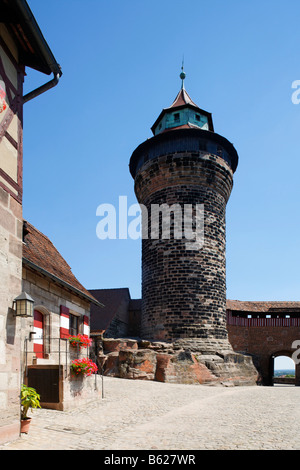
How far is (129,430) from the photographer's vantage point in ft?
23.7

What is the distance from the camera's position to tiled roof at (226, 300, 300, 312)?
28.0m

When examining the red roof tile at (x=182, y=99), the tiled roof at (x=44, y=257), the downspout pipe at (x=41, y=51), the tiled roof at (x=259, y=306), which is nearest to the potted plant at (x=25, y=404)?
the tiled roof at (x=44, y=257)

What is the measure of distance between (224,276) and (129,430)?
49.4ft

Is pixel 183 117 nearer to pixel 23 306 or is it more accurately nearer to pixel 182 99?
pixel 182 99

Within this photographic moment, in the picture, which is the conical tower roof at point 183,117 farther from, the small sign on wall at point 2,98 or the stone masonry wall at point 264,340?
the small sign on wall at point 2,98

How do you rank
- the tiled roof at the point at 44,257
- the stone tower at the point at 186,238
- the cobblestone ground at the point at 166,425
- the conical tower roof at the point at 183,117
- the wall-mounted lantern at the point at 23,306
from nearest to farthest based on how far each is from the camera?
the wall-mounted lantern at the point at 23,306, the cobblestone ground at the point at 166,425, the tiled roof at the point at 44,257, the stone tower at the point at 186,238, the conical tower roof at the point at 183,117

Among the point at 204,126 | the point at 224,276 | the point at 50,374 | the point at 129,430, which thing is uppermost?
the point at 204,126

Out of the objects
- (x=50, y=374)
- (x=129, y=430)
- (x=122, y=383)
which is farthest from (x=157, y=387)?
(x=129, y=430)

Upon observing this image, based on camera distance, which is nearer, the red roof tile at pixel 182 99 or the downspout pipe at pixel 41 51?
the downspout pipe at pixel 41 51

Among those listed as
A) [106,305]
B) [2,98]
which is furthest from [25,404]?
[106,305]

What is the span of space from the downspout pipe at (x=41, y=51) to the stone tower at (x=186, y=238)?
554 inches

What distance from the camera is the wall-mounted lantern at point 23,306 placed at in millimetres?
5760

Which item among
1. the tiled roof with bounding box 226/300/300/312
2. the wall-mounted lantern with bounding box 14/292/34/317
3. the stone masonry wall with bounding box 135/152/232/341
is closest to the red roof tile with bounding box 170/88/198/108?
the stone masonry wall with bounding box 135/152/232/341
